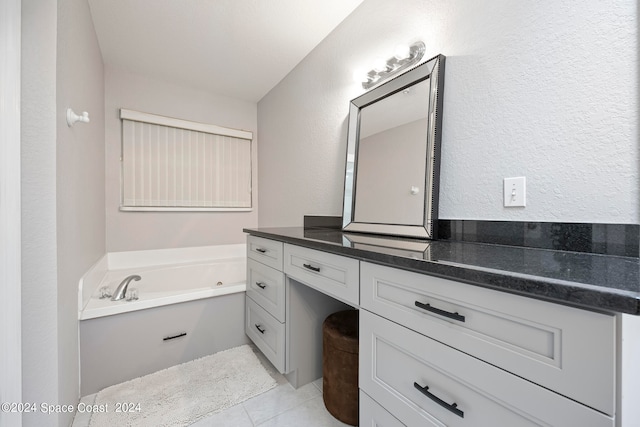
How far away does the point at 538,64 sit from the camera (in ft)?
3.05

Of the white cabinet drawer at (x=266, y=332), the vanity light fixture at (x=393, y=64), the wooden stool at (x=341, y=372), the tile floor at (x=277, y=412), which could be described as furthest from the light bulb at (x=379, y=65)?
the tile floor at (x=277, y=412)

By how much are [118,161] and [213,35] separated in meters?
1.51

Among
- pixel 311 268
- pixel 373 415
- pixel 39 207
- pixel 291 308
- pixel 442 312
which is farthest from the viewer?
pixel 291 308

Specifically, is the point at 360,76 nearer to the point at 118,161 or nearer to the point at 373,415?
the point at 373,415

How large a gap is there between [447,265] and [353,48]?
169 centimetres

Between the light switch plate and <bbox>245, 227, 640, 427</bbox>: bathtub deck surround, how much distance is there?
18 cm

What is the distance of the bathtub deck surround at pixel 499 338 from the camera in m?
0.43

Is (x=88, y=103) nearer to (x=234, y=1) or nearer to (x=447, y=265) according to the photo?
(x=234, y=1)

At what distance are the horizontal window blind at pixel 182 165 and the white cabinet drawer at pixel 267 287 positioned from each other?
1.44 meters

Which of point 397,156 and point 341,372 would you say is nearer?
point 341,372

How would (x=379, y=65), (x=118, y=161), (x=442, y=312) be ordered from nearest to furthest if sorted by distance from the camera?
1. (x=442, y=312)
2. (x=379, y=65)
3. (x=118, y=161)

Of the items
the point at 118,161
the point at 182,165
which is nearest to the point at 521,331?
the point at 182,165

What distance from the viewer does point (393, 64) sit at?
1.45 meters
